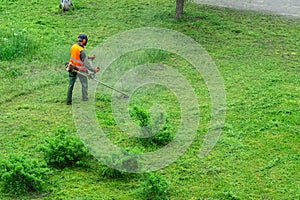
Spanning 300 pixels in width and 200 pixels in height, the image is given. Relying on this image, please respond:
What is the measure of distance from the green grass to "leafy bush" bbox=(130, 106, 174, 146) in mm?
226

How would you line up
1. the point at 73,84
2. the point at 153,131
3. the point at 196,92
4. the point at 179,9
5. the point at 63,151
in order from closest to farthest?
the point at 63,151, the point at 153,131, the point at 73,84, the point at 196,92, the point at 179,9

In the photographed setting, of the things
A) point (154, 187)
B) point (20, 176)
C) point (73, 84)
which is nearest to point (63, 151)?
point (20, 176)

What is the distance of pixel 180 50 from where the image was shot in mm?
12531

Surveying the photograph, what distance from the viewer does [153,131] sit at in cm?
891

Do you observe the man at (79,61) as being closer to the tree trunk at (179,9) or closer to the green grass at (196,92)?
the green grass at (196,92)

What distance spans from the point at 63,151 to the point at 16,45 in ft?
15.1

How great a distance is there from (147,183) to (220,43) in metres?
6.40

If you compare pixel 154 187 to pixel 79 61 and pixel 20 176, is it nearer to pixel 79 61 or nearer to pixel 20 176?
pixel 20 176

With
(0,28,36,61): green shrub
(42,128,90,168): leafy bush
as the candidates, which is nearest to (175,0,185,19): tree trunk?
(0,28,36,61): green shrub

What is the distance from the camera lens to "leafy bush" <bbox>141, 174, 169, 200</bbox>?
7.20m

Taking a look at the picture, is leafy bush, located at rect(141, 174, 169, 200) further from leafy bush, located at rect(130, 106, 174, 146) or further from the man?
the man

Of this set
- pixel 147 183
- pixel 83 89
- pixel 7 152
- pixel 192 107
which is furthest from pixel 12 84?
pixel 147 183

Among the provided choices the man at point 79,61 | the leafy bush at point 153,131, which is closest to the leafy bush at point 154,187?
the leafy bush at point 153,131

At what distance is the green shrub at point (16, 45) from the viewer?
11.7m
